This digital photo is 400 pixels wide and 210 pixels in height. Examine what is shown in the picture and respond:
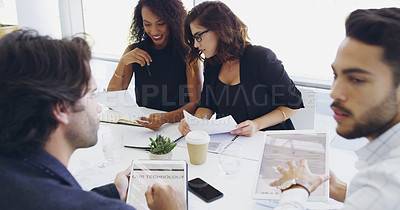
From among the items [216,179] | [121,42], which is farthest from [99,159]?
[121,42]

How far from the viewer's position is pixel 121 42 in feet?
14.9

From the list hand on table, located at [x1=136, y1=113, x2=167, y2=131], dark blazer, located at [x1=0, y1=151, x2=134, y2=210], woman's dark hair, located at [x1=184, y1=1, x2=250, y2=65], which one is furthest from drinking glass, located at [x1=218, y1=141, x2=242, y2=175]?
woman's dark hair, located at [x1=184, y1=1, x2=250, y2=65]

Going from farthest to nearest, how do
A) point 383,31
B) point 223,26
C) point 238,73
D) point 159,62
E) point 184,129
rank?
1. point 159,62
2. point 238,73
3. point 223,26
4. point 184,129
5. point 383,31

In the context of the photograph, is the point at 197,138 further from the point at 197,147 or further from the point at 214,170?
the point at 214,170

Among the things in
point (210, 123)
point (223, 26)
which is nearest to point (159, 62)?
point (223, 26)

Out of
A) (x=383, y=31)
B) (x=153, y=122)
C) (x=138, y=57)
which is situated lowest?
(x=153, y=122)

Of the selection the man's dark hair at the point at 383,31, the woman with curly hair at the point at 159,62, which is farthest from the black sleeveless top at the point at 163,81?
the man's dark hair at the point at 383,31

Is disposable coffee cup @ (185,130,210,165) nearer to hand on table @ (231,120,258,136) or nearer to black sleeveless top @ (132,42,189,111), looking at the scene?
hand on table @ (231,120,258,136)

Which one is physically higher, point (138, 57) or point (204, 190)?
point (138, 57)

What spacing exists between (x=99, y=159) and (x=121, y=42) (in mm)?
3247

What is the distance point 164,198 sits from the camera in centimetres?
106

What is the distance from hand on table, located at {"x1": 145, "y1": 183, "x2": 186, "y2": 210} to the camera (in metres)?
Result: 1.06

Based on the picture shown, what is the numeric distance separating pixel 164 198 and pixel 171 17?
1498mm

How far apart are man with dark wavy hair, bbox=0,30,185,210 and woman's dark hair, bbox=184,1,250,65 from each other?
46.2 inches
